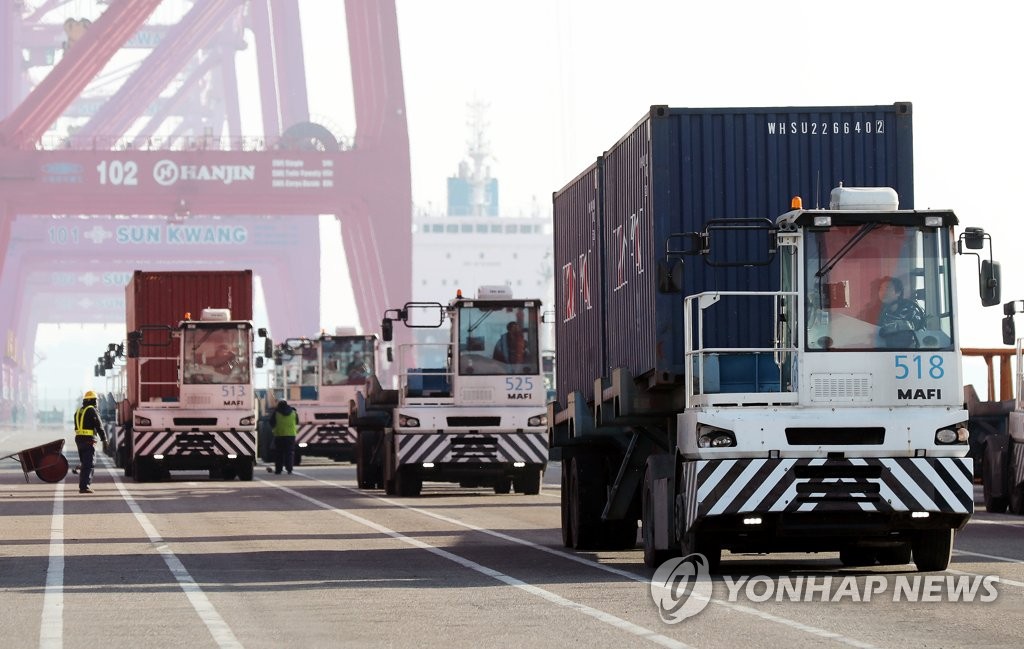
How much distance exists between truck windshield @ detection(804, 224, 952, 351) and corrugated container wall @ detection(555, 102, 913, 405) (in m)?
0.94

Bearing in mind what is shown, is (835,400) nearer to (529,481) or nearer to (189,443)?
(529,481)

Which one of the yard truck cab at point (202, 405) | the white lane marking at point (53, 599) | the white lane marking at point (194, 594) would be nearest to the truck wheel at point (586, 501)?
the white lane marking at point (194, 594)

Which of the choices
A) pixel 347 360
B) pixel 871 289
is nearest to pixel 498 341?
pixel 347 360

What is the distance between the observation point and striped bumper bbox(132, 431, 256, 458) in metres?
38.1

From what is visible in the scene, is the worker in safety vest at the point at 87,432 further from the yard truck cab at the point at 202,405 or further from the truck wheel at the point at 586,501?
the truck wheel at the point at 586,501

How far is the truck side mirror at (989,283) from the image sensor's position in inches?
591

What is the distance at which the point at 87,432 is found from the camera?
1308 inches

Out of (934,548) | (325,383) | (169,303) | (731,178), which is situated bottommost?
(934,548)

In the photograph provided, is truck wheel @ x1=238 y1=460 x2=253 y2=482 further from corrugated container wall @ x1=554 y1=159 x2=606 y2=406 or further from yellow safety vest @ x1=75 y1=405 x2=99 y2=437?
corrugated container wall @ x1=554 y1=159 x2=606 y2=406

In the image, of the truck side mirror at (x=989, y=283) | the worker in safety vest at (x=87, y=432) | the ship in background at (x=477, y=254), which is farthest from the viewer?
the ship in background at (x=477, y=254)

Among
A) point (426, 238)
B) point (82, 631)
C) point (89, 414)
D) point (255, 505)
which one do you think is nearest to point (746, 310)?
point (82, 631)

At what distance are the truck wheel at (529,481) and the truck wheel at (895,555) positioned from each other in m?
15.0

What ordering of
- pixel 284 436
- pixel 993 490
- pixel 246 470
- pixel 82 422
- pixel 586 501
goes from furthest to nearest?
pixel 284 436 < pixel 246 470 < pixel 82 422 < pixel 993 490 < pixel 586 501
